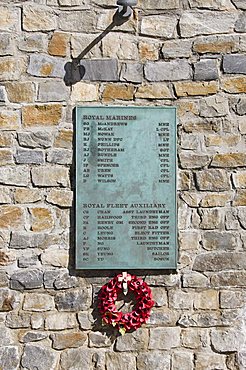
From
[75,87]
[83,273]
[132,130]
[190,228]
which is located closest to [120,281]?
[83,273]

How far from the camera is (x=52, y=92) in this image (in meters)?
5.00

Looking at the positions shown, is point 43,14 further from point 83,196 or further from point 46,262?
point 46,262

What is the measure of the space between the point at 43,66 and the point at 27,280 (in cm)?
135

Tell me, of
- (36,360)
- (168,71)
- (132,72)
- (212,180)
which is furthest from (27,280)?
(168,71)

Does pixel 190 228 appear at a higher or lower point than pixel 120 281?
higher

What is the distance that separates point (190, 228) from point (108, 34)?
1337 millimetres

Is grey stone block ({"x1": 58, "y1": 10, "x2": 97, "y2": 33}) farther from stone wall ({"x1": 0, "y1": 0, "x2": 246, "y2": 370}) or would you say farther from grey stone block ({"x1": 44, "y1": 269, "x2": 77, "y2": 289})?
grey stone block ({"x1": 44, "y1": 269, "x2": 77, "y2": 289})

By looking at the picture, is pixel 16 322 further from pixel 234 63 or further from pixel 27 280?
pixel 234 63

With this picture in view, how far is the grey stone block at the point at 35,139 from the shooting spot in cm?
497

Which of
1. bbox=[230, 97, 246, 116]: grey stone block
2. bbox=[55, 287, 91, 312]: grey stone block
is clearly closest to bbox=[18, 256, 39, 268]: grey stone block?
bbox=[55, 287, 91, 312]: grey stone block

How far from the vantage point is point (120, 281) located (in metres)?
4.92

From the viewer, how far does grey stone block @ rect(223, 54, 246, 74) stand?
5059mm

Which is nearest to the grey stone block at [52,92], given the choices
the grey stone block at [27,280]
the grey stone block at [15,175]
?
the grey stone block at [15,175]

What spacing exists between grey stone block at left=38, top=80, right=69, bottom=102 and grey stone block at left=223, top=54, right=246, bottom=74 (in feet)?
3.38
